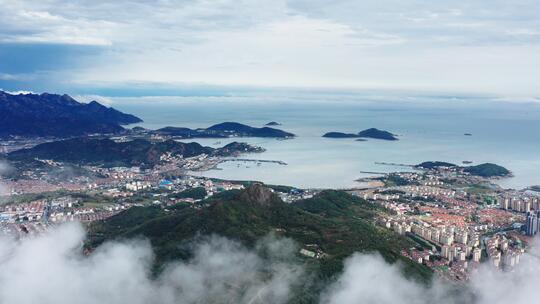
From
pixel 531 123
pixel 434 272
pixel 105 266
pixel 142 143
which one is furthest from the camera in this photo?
pixel 531 123

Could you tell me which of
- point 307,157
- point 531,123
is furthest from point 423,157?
point 531,123

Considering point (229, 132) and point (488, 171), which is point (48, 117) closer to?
point (229, 132)

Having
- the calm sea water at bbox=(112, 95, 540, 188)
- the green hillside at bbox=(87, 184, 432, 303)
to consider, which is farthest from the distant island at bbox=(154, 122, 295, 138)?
the green hillside at bbox=(87, 184, 432, 303)

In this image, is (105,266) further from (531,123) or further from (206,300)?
(531,123)

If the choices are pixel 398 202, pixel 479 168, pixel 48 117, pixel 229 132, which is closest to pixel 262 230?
pixel 398 202

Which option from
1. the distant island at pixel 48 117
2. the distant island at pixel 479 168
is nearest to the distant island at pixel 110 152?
the distant island at pixel 48 117
